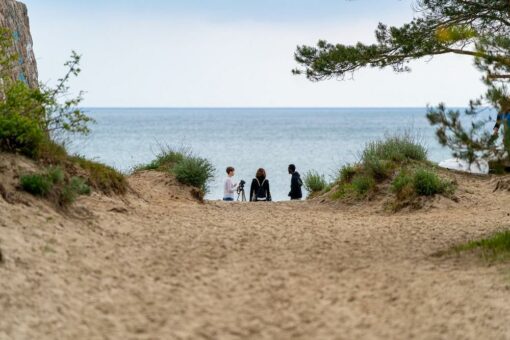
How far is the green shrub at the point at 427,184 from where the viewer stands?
48.1ft

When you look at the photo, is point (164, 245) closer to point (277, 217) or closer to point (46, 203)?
point (46, 203)

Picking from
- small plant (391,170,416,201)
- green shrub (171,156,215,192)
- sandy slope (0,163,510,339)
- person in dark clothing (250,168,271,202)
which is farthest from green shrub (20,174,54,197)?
person in dark clothing (250,168,271,202)

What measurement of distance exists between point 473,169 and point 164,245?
11264 millimetres

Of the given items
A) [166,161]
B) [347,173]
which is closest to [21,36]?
[166,161]

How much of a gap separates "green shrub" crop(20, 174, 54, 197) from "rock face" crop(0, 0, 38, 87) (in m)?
6.64

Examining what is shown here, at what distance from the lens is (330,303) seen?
23.4 ft

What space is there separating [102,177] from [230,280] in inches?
217

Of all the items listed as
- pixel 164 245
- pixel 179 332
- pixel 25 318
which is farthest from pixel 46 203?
pixel 179 332

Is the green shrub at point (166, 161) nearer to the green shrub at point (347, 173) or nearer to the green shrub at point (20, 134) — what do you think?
the green shrub at point (347, 173)

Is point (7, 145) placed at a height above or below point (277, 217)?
above

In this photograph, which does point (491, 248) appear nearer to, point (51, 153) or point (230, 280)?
point (230, 280)

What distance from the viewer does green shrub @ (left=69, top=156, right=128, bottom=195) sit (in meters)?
12.5

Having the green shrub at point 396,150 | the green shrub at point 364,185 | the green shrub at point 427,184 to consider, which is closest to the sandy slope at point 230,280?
the green shrub at point 427,184

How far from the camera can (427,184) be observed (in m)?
14.6
